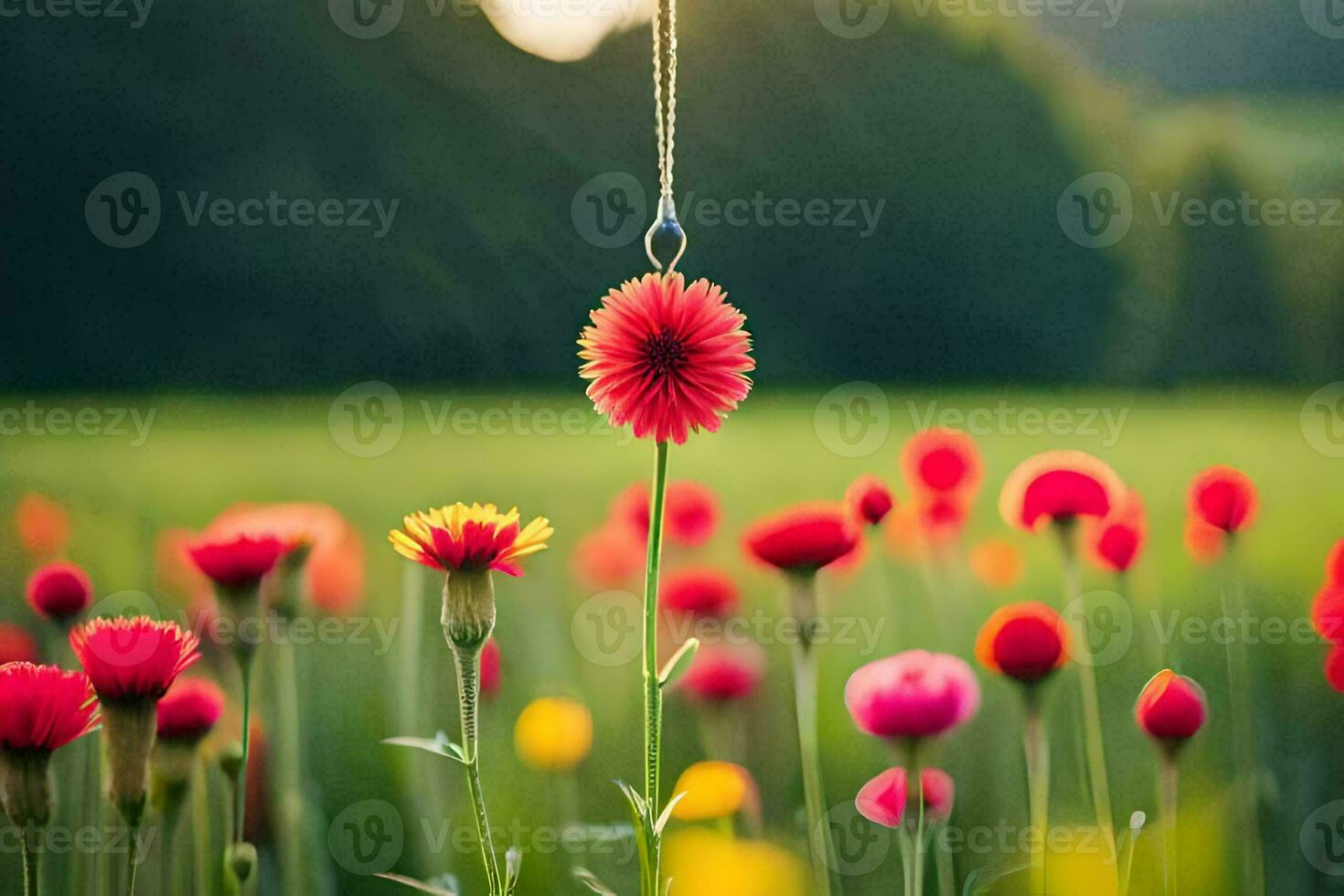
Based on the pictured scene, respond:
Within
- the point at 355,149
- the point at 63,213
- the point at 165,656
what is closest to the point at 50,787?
the point at 165,656

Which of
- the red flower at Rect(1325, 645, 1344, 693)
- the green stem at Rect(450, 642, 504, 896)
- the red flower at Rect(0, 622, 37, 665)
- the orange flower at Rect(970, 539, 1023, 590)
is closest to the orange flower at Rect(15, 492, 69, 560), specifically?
the red flower at Rect(0, 622, 37, 665)

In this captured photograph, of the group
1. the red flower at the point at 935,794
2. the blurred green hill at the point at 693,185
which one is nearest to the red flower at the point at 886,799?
the red flower at the point at 935,794

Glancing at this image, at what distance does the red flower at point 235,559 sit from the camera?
33 cm

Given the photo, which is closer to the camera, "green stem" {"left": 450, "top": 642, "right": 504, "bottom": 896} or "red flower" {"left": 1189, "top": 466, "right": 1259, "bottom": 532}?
"green stem" {"left": 450, "top": 642, "right": 504, "bottom": 896}

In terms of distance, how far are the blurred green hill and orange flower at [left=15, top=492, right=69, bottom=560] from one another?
32 centimetres

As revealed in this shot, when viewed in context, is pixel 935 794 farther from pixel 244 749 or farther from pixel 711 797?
pixel 244 749

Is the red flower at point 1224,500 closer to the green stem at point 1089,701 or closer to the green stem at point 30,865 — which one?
the green stem at point 1089,701

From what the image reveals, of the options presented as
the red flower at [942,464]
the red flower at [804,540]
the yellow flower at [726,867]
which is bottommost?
the yellow flower at [726,867]

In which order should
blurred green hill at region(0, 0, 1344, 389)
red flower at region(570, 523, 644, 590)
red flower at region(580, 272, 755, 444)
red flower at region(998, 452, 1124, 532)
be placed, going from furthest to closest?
blurred green hill at region(0, 0, 1344, 389) → red flower at region(570, 523, 644, 590) → red flower at region(998, 452, 1124, 532) → red flower at region(580, 272, 755, 444)

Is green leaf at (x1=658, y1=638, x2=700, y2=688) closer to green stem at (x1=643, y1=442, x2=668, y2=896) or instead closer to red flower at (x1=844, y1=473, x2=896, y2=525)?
green stem at (x1=643, y1=442, x2=668, y2=896)

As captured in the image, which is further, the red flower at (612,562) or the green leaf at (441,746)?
the red flower at (612,562)

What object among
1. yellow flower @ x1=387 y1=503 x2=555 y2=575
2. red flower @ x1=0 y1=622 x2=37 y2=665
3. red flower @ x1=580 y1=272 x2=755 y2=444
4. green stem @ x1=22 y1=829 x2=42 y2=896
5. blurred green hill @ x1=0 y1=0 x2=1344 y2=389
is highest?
blurred green hill @ x1=0 y1=0 x2=1344 y2=389

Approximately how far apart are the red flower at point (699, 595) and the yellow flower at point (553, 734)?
0.06m

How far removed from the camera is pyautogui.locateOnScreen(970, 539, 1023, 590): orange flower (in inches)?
19.2
